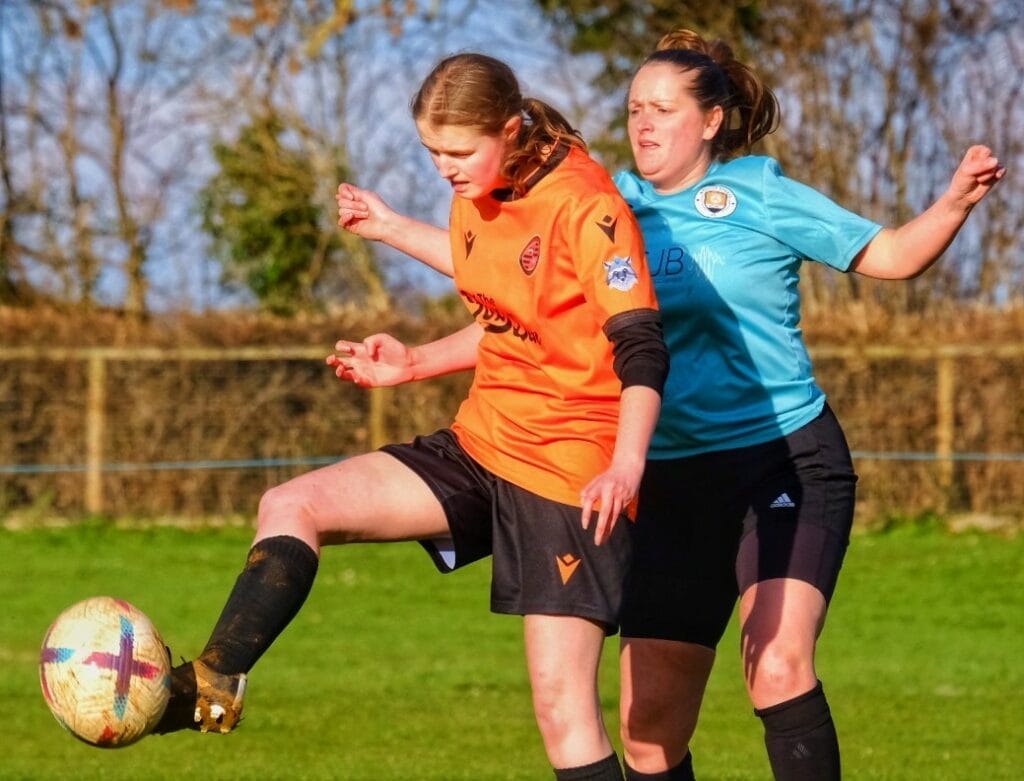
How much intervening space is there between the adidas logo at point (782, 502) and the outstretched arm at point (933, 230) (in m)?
0.59

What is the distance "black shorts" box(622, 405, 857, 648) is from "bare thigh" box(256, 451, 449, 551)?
75 cm

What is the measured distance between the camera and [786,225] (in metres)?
4.56

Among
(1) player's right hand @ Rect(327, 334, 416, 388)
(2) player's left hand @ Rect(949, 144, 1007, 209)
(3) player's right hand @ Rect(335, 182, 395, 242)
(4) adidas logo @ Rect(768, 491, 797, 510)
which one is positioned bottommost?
(4) adidas logo @ Rect(768, 491, 797, 510)

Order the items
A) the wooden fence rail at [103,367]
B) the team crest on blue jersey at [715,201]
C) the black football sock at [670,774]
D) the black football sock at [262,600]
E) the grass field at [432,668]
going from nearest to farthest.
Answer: the black football sock at [262,600] < the team crest on blue jersey at [715,201] < the black football sock at [670,774] < the grass field at [432,668] < the wooden fence rail at [103,367]

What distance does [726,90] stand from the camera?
4.69m

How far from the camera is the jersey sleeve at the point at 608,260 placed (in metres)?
3.95

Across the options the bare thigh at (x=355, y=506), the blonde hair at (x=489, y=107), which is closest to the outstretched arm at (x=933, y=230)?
the blonde hair at (x=489, y=107)

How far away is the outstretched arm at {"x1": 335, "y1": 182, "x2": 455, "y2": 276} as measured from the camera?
4672mm

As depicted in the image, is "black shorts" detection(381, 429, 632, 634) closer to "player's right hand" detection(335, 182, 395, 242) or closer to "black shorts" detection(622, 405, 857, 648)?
"black shorts" detection(622, 405, 857, 648)

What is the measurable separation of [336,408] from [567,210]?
12.5 m

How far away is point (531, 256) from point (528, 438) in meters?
0.41

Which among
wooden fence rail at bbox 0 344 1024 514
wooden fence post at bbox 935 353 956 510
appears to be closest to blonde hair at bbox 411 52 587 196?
wooden fence post at bbox 935 353 956 510

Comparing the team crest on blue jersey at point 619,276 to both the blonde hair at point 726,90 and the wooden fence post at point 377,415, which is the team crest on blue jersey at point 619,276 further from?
the wooden fence post at point 377,415

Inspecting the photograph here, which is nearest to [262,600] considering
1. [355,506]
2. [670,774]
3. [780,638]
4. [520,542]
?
[355,506]
